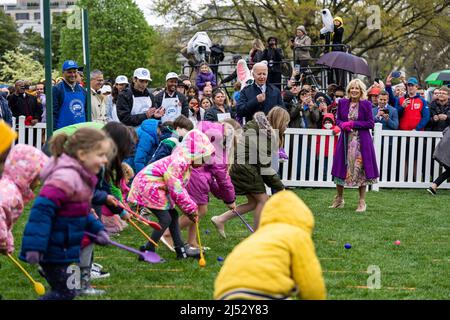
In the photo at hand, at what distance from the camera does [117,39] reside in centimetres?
7206

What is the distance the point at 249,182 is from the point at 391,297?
2.94 meters

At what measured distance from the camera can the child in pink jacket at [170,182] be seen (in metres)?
7.57

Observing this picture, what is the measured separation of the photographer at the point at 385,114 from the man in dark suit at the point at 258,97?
15.8 feet

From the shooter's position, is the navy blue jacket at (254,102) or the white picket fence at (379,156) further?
the white picket fence at (379,156)

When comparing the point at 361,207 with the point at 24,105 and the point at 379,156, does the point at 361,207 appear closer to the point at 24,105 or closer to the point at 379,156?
the point at 379,156

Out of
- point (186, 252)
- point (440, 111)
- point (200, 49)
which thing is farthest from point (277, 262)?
point (200, 49)

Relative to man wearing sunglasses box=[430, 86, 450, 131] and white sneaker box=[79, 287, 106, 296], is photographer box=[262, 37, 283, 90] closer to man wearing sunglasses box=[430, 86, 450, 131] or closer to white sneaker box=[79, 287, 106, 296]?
man wearing sunglasses box=[430, 86, 450, 131]

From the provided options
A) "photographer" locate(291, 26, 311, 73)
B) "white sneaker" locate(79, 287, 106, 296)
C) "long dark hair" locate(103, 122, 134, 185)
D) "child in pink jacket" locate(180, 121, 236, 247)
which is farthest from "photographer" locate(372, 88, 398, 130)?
"white sneaker" locate(79, 287, 106, 296)

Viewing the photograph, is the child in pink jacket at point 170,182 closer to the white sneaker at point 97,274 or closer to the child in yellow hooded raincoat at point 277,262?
the white sneaker at point 97,274

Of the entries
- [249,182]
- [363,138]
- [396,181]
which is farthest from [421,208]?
[249,182]

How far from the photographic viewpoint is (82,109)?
435 inches

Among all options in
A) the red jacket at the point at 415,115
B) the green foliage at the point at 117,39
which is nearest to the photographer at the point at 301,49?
the red jacket at the point at 415,115

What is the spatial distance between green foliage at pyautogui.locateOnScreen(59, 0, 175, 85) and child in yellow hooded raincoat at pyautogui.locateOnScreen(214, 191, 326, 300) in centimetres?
6427
